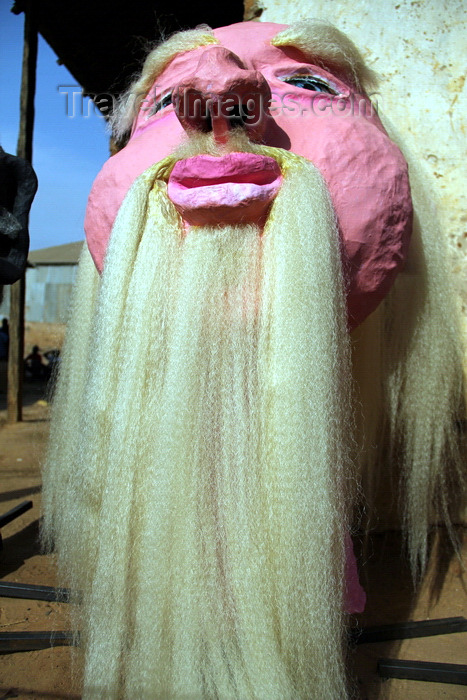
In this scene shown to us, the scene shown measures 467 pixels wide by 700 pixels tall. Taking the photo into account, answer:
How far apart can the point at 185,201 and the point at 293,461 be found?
59cm

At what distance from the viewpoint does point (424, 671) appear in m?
1.38

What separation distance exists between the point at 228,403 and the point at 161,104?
3.01ft

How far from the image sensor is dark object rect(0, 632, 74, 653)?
1.44 metres

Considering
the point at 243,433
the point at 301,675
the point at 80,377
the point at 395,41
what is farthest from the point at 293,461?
the point at 395,41

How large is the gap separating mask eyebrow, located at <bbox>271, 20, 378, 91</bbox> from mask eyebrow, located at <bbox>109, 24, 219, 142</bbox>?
21 cm

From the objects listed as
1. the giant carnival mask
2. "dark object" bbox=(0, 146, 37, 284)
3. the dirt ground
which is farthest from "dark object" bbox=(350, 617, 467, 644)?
"dark object" bbox=(0, 146, 37, 284)

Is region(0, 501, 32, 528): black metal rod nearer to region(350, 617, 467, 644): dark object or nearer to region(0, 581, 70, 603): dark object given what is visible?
region(0, 581, 70, 603): dark object

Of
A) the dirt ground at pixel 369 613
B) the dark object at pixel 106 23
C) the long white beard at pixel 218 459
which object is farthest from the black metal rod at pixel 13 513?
the dark object at pixel 106 23

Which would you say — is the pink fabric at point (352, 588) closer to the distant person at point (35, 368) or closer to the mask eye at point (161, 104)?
the mask eye at point (161, 104)

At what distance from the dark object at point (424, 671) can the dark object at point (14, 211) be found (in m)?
1.34

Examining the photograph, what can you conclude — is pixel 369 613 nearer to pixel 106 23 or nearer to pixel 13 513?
pixel 13 513

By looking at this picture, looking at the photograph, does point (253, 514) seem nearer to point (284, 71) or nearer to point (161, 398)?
point (161, 398)

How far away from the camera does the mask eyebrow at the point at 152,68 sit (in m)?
1.52

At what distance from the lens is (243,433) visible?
1124 mm
